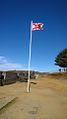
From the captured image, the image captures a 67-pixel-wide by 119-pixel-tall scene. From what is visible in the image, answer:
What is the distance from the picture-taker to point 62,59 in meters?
97.4

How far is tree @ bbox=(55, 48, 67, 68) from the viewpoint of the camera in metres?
96.6

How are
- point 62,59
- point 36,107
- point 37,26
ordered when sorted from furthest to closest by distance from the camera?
point 62,59
point 37,26
point 36,107

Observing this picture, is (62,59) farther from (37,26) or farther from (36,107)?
(36,107)

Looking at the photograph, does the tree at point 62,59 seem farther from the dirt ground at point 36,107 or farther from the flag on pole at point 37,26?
the dirt ground at point 36,107

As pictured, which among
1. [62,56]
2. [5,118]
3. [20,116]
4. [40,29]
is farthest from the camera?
[62,56]

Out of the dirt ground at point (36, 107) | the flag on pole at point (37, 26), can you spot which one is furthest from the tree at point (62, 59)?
the dirt ground at point (36, 107)

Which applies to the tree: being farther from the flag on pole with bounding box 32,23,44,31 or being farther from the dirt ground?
the dirt ground

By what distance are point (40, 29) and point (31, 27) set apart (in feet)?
3.78

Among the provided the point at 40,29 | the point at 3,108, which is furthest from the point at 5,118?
the point at 40,29

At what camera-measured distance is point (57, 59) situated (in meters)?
101

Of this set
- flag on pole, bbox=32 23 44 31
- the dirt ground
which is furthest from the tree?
the dirt ground

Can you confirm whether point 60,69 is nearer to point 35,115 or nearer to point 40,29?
point 40,29

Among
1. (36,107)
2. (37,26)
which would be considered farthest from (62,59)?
(36,107)

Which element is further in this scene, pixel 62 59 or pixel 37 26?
pixel 62 59
